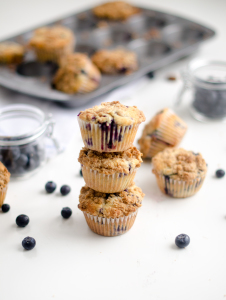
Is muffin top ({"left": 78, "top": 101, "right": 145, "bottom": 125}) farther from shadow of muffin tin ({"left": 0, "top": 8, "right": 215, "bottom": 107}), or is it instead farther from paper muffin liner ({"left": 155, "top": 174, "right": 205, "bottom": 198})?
shadow of muffin tin ({"left": 0, "top": 8, "right": 215, "bottom": 107})

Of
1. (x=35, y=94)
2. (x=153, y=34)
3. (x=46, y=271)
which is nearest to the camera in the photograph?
(x=46, y=271)

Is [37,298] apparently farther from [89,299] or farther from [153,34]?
[153,34]

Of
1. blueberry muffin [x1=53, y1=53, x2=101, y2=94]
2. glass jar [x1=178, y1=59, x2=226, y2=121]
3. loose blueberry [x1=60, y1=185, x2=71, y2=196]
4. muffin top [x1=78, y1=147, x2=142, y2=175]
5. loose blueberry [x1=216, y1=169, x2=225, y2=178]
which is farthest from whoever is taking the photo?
blueberry muffin [x1=53, y1=53, x2=101, y2=94]

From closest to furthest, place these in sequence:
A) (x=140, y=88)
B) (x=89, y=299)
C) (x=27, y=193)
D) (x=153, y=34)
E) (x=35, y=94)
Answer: (x=89, y=299) < (x=27, y=193) < (x=35, y=94) < (x=140, y=88) < (x=153, y=34)

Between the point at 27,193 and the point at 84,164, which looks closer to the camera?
the point at 84,164

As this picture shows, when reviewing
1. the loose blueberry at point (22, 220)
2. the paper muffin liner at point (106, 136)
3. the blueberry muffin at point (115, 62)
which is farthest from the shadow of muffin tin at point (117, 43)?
the paper muffin liner at point (106, 136)

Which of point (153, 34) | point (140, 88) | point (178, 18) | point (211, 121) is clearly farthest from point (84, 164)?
point (178, 18)

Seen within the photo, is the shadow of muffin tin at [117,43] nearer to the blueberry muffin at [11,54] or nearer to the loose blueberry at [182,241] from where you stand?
the blueberry muffin at [11,54]

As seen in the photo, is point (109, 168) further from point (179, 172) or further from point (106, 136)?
point (179, 172)

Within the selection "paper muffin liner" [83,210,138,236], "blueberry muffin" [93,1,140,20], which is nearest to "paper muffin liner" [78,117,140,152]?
"paper muffin liner" [83,210,138,236]
